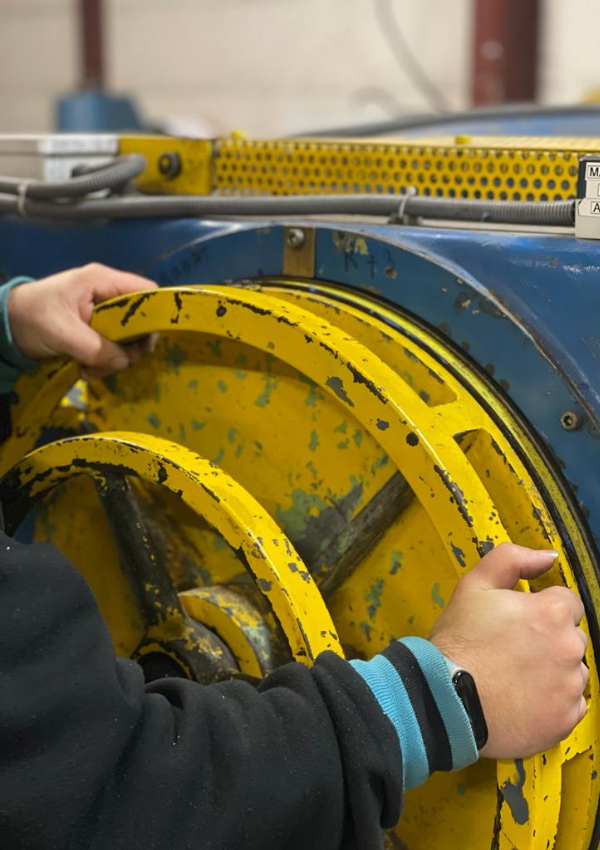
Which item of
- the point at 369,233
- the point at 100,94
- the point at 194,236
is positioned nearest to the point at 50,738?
the point at 369,233

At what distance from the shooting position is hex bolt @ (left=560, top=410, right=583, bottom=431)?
86cm

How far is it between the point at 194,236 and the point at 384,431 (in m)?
0.44

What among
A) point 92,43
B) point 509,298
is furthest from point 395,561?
point 92,43

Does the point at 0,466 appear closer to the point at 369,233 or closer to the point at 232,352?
the point at 232,352

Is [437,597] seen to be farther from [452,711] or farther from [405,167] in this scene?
[405,167]

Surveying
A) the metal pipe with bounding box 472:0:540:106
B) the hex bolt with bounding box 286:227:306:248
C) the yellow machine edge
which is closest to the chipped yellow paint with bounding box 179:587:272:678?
the hex bolt with bounding box 286:227:306:248

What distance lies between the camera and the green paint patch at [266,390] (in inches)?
37.4

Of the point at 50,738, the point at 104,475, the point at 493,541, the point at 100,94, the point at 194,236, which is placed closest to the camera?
the point at 50,738

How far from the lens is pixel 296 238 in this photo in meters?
1.02

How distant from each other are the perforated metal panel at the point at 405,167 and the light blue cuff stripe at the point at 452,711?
487mm

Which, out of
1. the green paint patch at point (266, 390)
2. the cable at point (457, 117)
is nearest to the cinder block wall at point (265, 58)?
the cable at point (457, 117)

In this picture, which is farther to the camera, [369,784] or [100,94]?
[100,94]

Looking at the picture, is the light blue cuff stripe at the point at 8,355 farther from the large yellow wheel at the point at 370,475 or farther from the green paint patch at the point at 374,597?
the green paint patch at the point at 374,597

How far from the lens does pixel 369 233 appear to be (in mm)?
969
